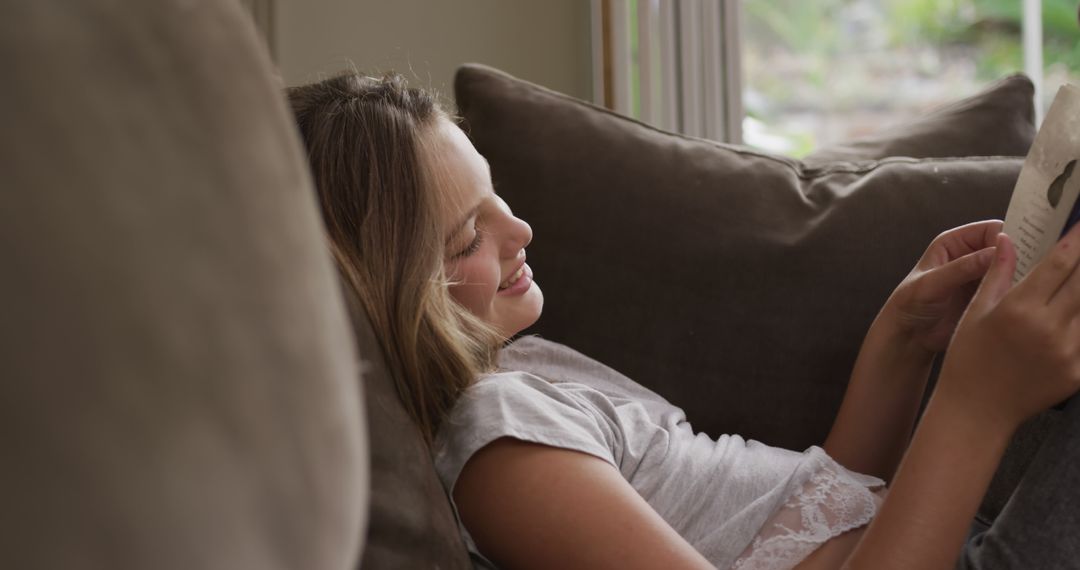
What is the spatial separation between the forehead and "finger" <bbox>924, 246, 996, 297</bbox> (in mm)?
444

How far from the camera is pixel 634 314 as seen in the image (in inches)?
47.8

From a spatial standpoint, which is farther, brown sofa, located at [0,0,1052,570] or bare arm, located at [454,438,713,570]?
bare arm, located at [454,438,713,570]

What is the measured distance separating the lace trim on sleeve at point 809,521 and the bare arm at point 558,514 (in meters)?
0.13

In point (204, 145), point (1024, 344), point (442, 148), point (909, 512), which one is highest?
point (204, 145)

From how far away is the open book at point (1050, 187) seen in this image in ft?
2.77

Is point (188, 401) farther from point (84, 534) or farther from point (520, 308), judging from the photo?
point (520, 308)

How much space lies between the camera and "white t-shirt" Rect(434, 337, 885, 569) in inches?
33.8

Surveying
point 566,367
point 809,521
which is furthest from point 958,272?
point 566,367

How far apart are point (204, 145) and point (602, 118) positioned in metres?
1.02

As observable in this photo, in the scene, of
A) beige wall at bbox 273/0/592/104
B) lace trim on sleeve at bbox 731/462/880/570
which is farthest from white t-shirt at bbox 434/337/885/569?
beige wall at bbox 273/0/592/104

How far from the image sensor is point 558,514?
0.80 meters

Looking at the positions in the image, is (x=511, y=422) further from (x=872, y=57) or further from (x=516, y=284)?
(x=872, y=57)

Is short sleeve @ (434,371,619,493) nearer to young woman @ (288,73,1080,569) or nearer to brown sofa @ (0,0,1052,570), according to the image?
young woman @ (288,73,1080,569)

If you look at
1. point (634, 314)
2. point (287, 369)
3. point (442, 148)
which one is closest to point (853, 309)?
point (634, 314)
